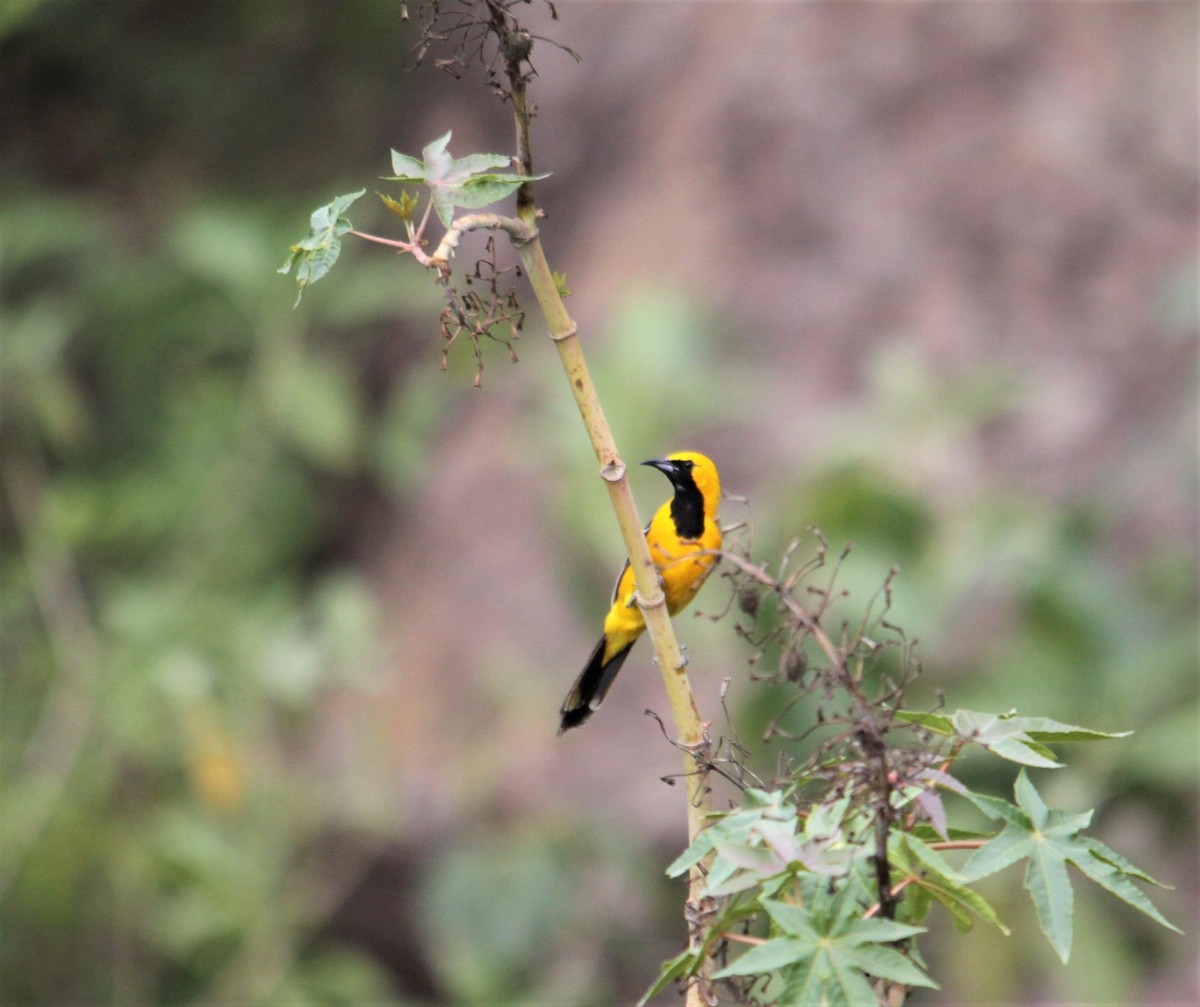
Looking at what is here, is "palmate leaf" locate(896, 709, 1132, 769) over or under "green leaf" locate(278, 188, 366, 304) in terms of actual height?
under

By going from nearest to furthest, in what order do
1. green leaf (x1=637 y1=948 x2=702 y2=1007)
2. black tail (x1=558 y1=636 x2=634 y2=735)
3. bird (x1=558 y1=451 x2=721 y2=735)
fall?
green leaf (x1=637 y1=948 x2=702 y2=1007)
black tail (x1=558 y1=636 x2=634 y2=735)
bird (x1=558 y1=451 x2=721 y2=735)

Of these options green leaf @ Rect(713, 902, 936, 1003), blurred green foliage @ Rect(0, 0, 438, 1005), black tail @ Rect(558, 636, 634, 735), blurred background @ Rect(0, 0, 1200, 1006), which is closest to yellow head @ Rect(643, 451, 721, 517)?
black tail @ Rect(558, 636, 634, 735)

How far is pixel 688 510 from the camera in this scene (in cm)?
304

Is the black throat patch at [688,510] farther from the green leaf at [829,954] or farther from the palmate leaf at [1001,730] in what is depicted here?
the green leaf at [829,954]

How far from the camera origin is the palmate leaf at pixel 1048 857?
1269 millimetres

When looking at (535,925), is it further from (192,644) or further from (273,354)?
(273,354)

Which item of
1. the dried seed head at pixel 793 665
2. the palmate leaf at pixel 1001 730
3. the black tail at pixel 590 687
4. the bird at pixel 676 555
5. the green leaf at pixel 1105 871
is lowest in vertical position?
the green leaf at pixel 1105 871

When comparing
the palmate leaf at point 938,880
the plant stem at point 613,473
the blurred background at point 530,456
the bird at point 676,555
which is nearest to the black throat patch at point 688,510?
the bird at point 676,555

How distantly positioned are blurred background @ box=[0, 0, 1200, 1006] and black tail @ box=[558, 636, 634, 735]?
120cm

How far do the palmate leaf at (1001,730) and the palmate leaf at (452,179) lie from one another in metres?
0.62

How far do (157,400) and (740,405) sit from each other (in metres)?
2.42

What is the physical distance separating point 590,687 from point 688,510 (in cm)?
45

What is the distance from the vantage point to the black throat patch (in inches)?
119

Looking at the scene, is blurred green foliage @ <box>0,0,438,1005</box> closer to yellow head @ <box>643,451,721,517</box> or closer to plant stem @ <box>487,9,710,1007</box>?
yellow head @ <box>643,451,721,517</box>
